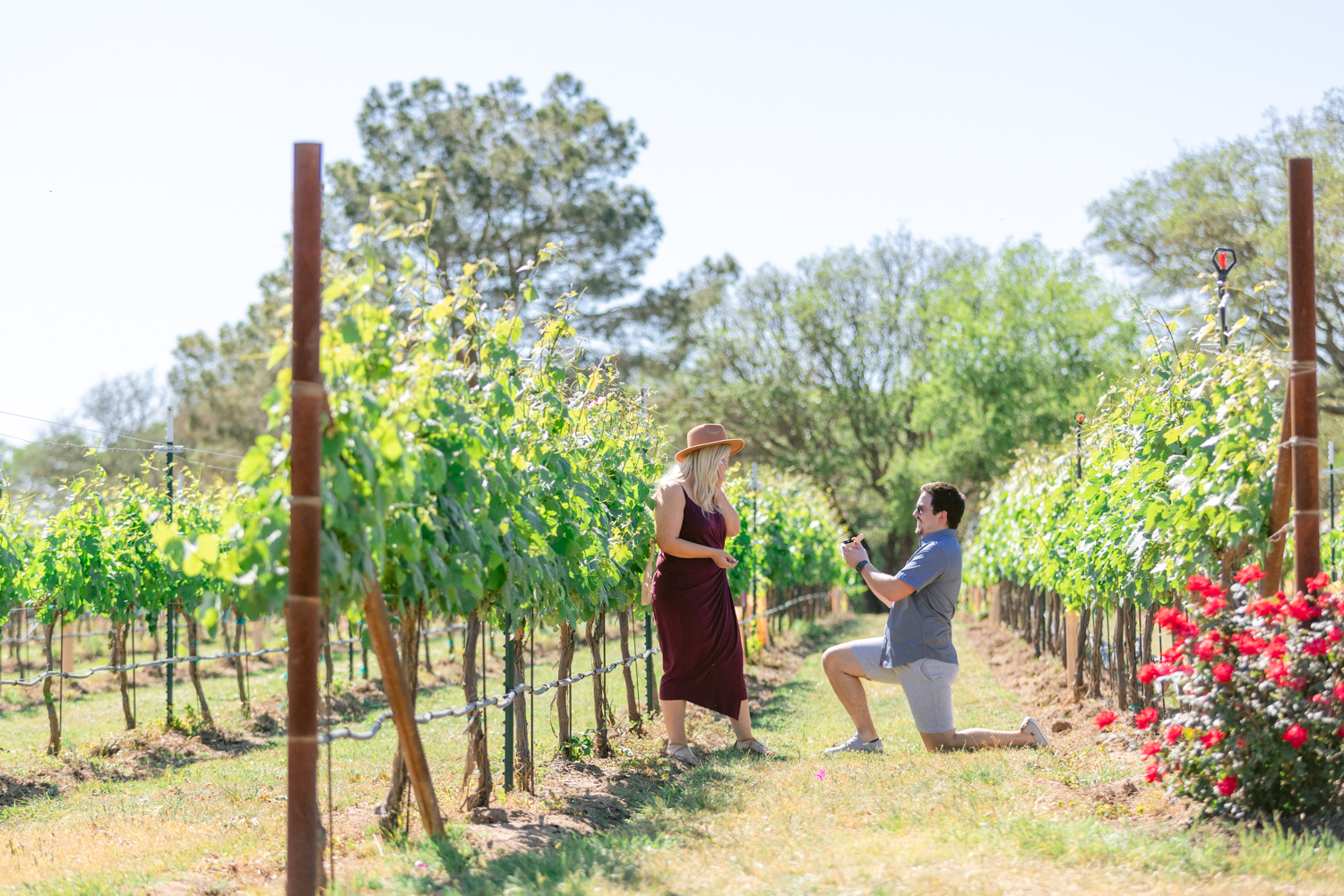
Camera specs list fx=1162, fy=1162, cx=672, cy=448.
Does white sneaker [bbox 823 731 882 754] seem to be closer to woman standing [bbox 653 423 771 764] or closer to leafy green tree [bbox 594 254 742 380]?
woman standing [bbox 653 423 771 764]

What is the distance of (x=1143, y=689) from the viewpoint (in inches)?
313

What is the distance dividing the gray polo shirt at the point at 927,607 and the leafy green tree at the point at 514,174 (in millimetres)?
19630

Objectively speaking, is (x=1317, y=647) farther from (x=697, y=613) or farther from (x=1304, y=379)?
(x=697, y=613)

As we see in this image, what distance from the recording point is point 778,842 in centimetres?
428

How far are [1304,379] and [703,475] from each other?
9.88 feet

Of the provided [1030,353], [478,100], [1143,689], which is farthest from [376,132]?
[1143,689]

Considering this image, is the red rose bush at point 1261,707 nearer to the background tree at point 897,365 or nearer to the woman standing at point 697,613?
the woman standing at point 697,613

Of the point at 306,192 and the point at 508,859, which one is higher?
the point at 306,192

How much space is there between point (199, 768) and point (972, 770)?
5819 mm

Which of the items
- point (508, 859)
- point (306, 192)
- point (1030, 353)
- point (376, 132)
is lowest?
point (508, 859)

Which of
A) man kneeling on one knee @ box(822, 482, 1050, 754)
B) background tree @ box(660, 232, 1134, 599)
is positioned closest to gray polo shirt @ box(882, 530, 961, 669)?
man kneeling on one knee @ box(822, 482, 1050, 754)

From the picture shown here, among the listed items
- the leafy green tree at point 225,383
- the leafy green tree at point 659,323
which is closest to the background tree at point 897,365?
the leafy green tree at point 659,323

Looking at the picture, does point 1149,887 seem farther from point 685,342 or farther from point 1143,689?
point 685,342

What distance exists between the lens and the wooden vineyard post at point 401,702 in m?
3.96
